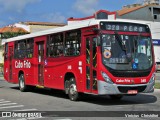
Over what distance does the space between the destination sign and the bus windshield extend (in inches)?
9.8

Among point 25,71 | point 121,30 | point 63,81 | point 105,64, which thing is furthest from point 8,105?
point 25,71

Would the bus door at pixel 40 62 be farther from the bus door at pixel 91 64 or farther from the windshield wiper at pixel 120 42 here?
the windshield wiper at pixel 120 42

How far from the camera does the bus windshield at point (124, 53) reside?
44.6 ft

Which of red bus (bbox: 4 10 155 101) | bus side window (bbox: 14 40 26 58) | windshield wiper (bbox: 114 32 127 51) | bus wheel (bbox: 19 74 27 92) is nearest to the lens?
red bus (bbox: 4 10 155 101)

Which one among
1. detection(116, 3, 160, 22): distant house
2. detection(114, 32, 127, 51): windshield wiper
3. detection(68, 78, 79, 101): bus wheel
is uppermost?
detection(116, 3, 160, 22): distant house

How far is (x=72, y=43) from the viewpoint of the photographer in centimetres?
1543

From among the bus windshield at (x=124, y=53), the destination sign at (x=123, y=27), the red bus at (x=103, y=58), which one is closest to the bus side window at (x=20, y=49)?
the red bus at (x=103, y=58)

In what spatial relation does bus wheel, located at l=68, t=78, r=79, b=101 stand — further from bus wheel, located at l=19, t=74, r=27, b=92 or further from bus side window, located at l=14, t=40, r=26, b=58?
bus side window, located at l=14, t=40, r=26, b=58

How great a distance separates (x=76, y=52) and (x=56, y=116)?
4.47 metres

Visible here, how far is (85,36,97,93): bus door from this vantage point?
45.5ft

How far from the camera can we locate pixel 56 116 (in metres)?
11.1

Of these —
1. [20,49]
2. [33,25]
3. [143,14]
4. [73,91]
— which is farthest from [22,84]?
[33,25]

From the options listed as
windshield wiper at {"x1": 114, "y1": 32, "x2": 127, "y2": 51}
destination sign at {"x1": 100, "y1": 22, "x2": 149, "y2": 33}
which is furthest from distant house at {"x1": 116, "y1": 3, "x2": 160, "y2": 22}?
windshield wiper at {"x1": 114, "y1": 32, "x2": 127, "y2": 51}

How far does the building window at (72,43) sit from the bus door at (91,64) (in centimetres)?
65
